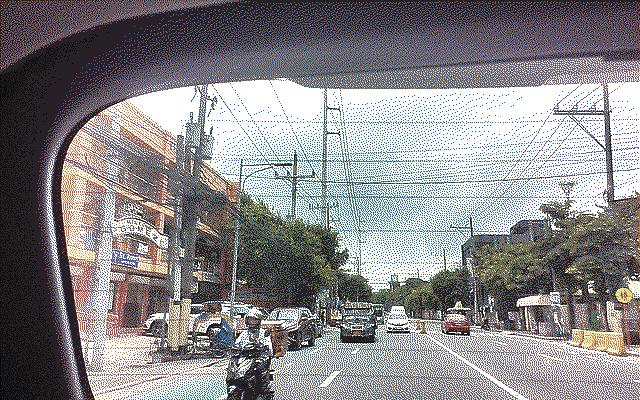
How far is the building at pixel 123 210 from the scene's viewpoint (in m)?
4.51

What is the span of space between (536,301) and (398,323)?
7.06 metres

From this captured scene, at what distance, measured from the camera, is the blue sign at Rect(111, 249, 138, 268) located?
1225 centimetres

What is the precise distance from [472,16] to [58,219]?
1.74m

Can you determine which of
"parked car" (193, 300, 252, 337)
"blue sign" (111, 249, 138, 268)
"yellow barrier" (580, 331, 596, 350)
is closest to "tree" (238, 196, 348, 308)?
"parked car" (193, 300, 252, 337)

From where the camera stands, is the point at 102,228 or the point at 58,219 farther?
the point at 102,228

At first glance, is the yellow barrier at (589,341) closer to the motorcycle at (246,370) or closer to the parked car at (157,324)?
the parked car at (157,324)

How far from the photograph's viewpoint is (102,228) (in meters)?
8.46

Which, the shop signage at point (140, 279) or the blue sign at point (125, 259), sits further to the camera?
the shop signage at point (140, 279)

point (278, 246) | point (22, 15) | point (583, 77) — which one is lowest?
point (22, 15)

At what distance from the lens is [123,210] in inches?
402

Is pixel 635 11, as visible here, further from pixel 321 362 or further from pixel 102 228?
pixel 321 362

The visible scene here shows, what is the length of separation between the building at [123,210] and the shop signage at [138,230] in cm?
2

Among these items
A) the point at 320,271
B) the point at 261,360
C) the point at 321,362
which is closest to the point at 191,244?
the point at 321,362

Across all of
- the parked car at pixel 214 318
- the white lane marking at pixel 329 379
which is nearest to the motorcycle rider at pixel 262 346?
the white lane marking at pixel 329 379
